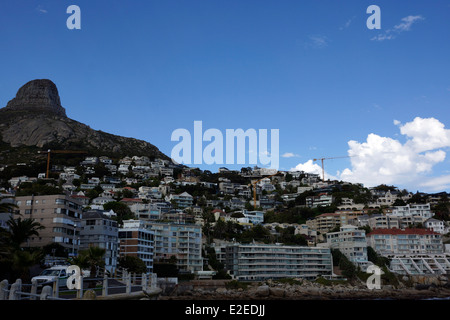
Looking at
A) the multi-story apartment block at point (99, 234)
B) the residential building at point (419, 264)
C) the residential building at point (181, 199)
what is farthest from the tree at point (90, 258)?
the residential building at point (181, 199)

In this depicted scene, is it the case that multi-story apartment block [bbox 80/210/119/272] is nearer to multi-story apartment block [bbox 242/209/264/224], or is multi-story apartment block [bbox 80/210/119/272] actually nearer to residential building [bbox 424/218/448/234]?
multi-story apartment block [bbox 242/209/264/224]

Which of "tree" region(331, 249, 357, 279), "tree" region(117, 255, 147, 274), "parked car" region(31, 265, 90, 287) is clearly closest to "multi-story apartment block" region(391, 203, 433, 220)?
"tree" region(331, 249, 357, 279)

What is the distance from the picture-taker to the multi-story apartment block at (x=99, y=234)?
236 feet

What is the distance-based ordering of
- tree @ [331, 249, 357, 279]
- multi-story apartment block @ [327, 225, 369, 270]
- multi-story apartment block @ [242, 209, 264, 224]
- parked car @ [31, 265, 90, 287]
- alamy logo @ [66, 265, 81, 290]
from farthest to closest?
1. multi-story apartment block @ [242, 209, 264, 224]
2. multi-story apartment block @ [327, 225, 369, 270]
3. tree @ [331, 249, 357, 279]
4. parked car @ [31, 265, 90, 287]
5. alamy logo @ [66, 265, 81, 290]

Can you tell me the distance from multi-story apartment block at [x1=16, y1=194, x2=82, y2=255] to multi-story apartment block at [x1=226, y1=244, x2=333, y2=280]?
1486 inches

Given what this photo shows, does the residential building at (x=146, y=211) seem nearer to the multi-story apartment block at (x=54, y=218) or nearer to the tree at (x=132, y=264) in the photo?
the tree at (x=132, y=264)

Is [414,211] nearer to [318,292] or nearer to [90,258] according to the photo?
[318,292]

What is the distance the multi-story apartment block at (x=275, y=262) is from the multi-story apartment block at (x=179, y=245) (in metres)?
7.67

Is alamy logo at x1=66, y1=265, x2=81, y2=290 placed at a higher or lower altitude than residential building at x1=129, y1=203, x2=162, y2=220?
lower

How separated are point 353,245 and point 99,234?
62758mm

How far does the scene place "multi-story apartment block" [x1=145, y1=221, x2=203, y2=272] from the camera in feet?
303
